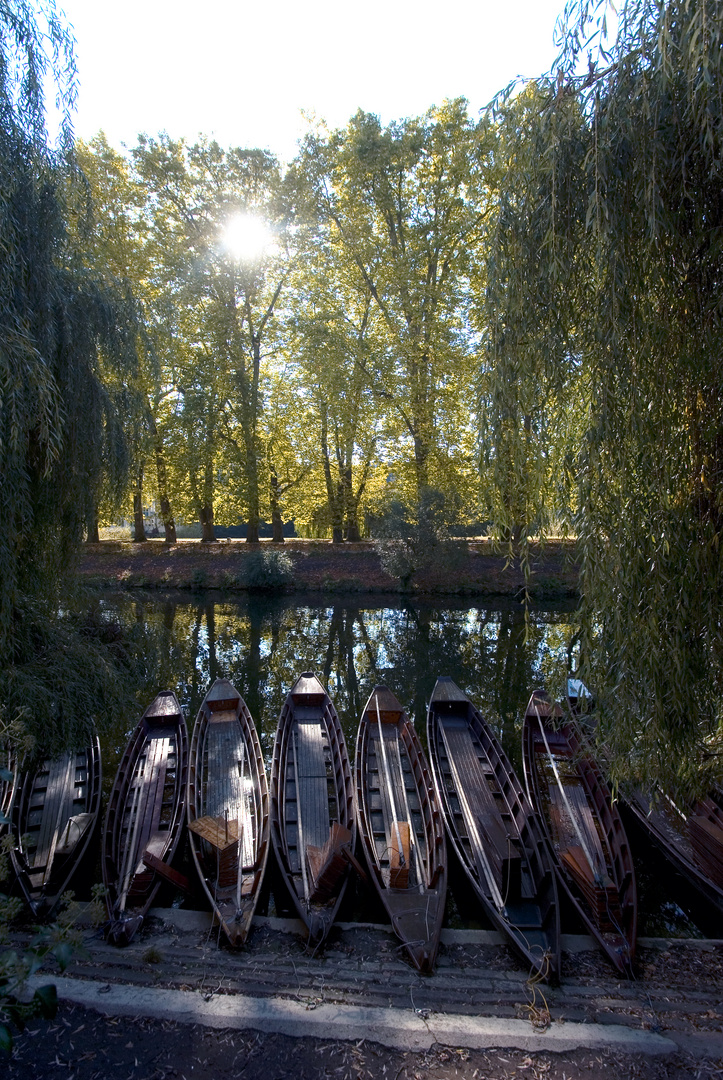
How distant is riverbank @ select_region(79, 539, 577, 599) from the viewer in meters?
22.7

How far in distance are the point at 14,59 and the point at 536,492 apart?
5.91 m

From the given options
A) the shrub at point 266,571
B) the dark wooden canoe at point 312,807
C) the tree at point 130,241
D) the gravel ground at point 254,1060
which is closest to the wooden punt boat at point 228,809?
the dark wooden canoe at point 312,807

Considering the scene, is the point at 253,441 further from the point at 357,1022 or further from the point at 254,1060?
the point at 254,1060

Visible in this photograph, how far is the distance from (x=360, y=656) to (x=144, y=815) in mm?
9761

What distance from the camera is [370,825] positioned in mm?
6422

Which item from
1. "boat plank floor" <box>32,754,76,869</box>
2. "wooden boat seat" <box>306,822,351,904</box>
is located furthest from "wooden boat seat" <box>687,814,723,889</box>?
"boat plank floor" <box>32,754,76,869</box>

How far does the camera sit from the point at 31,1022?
12.8ft

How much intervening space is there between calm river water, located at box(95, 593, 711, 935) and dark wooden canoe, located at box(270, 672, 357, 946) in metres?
0.90

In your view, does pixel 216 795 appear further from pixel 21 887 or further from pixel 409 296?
pixel 409 296

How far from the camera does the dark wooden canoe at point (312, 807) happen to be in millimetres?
5488

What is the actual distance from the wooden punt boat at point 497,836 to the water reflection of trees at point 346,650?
63.1 inches

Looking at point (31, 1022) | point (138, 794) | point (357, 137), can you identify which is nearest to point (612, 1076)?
point (31, 1022)

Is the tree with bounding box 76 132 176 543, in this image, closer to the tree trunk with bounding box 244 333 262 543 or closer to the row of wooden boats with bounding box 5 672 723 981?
the tree trunk with bounding box 244 333 262 543

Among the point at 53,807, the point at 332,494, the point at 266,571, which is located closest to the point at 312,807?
the point at 53,807
